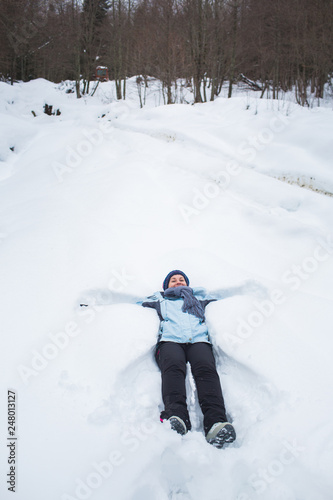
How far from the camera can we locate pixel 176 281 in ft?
10.7

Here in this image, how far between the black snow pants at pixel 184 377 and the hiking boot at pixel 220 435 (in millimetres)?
82

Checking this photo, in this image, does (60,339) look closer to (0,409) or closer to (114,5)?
(0,409)

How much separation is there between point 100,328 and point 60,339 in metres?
0.35

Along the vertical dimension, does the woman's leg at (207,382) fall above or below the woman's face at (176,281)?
below

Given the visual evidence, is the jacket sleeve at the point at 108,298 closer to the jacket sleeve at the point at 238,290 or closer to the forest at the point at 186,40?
the jacket sleeve at the point at 238,290

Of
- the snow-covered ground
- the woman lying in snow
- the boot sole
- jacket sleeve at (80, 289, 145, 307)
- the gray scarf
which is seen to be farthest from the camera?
jacket sleeve at (80, 289, 145, 307)

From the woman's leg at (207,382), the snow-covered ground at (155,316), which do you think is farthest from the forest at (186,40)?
the woman's leg at (207,382)

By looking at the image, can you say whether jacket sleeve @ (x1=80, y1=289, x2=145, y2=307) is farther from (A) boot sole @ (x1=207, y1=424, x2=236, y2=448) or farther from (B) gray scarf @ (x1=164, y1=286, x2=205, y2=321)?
(A) boot sole @ (x1=207, y1=424, x2=236, y2=448)

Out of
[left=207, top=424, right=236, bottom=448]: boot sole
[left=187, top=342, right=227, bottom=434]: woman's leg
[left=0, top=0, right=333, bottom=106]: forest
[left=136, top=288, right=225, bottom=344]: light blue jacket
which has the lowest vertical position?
[left=207, top=424, right=236, bottom=448]: boot sole

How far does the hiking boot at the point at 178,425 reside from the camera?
1.88 metres

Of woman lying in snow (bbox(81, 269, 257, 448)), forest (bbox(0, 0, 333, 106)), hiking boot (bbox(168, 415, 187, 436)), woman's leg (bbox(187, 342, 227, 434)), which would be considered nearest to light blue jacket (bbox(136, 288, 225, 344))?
woman lying in snow (bbox(81, 269, 257, 448))

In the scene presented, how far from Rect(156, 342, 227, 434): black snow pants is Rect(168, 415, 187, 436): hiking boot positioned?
0.17 feet

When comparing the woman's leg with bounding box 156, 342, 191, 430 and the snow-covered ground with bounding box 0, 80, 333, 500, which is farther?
the woman's leg with bounding box 156, 342, 191, 430

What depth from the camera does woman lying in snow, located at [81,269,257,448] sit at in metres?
1.95
